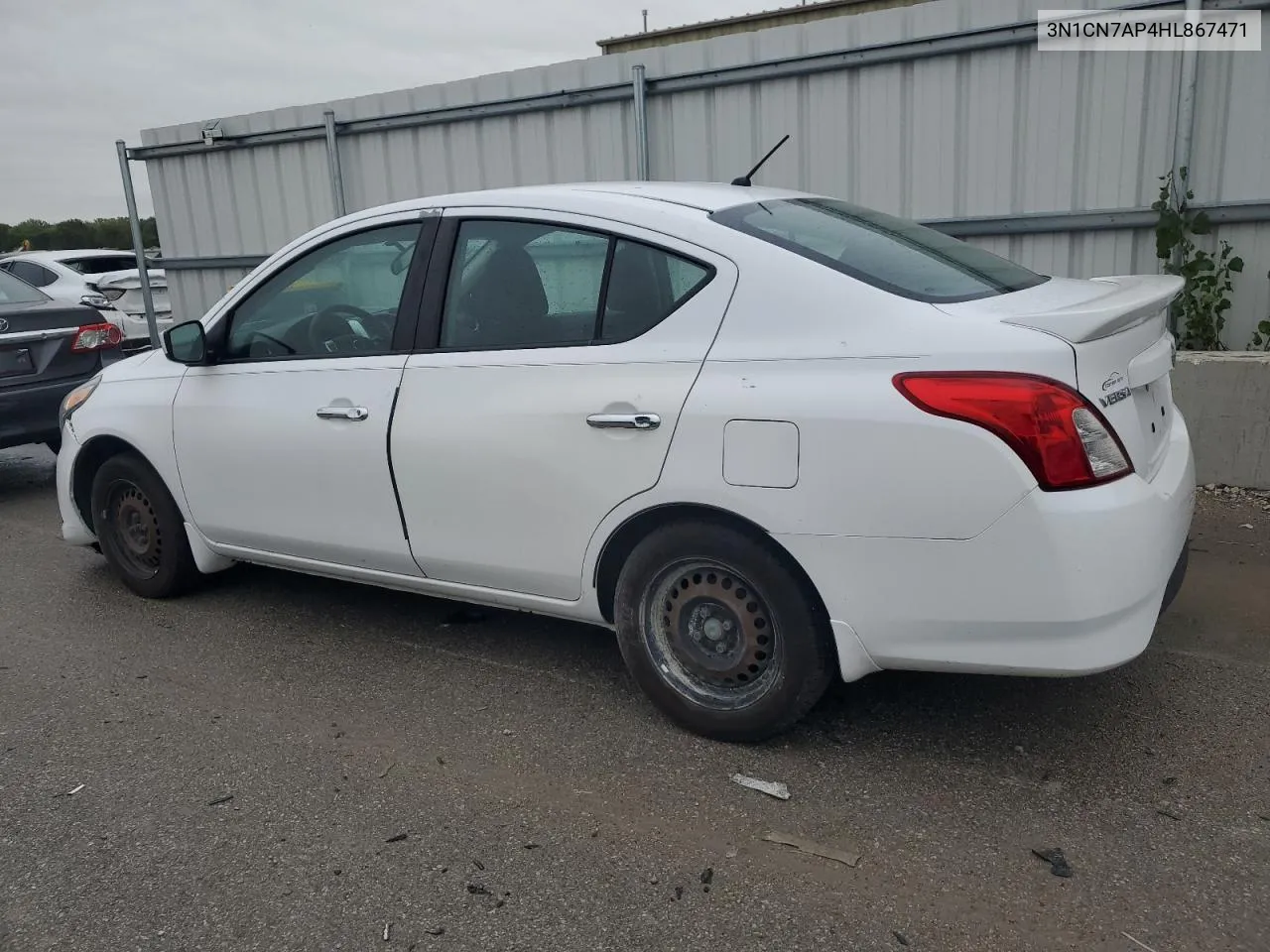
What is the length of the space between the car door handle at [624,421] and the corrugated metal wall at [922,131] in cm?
420

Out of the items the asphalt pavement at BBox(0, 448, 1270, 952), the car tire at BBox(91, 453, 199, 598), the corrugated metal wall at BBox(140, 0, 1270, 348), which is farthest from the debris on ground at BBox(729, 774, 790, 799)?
the corrugated metal wall at BBox(140, 0, 1270, 348)

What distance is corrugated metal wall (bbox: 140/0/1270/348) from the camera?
5.79 m

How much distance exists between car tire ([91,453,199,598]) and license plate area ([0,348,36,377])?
2.81m

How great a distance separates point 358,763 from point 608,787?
81cm

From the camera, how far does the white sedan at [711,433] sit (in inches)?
104

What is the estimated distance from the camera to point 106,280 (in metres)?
12.0

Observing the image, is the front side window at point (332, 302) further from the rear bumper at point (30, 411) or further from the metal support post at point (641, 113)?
the metal support post at point (641, 113)

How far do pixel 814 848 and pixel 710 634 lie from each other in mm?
720

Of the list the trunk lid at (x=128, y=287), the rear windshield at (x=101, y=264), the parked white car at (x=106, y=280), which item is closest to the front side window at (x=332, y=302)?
the parked white car at (x=106, y=280)

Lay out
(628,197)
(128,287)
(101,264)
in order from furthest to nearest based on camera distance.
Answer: (101,264)
(128,287)
(628,197)

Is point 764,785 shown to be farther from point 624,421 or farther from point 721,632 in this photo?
point 624,421

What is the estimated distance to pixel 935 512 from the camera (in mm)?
2674

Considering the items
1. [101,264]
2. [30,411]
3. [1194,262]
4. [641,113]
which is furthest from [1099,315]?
[101,264]

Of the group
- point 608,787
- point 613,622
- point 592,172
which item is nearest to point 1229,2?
point 592,172
